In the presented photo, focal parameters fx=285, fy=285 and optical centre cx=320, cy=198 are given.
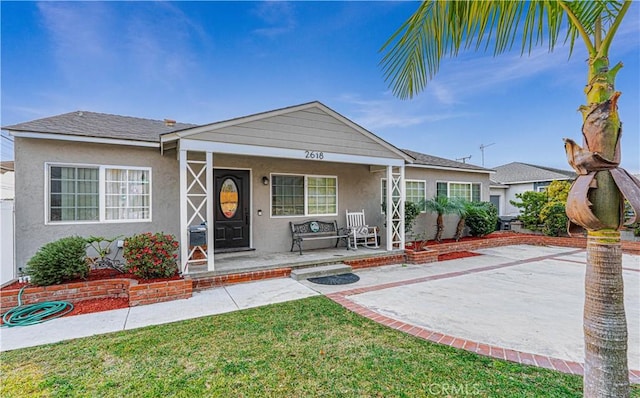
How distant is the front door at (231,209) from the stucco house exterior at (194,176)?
3 centimetres

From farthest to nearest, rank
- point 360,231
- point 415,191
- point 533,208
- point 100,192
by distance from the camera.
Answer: point 533,208
point 415,191
point 360,231
point 100,192

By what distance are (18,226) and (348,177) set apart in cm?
830

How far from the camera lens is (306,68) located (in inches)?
476

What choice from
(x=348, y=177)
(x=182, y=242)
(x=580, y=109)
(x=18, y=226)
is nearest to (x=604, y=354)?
(x=580, y=109)

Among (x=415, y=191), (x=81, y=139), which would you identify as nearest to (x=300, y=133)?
(x=81, y=139)

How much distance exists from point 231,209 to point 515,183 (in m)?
19.6

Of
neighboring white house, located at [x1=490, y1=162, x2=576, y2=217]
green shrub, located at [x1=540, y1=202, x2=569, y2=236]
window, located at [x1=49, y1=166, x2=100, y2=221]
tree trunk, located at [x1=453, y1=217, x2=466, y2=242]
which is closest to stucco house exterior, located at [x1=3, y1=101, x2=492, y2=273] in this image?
window, located at [x1=49, y1=166, x2=100, y2=221]

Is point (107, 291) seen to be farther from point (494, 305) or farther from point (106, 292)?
point (494, 305)

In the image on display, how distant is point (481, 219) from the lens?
456 inches

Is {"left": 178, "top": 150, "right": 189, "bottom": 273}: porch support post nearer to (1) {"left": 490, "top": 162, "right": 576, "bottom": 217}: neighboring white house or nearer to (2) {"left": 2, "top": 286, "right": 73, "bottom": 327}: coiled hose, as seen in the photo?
(2) {"left": 2, "top": 286, "right": 73, "bottom": 327}: coiled hose

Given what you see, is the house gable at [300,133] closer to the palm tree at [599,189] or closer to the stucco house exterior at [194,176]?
the stucco house exterior at [194,176]

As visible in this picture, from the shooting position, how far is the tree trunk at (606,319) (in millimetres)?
1655

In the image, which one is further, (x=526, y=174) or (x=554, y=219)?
(x=526, y=174)

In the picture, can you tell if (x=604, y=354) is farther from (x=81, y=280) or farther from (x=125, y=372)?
(x=81, y=280)
